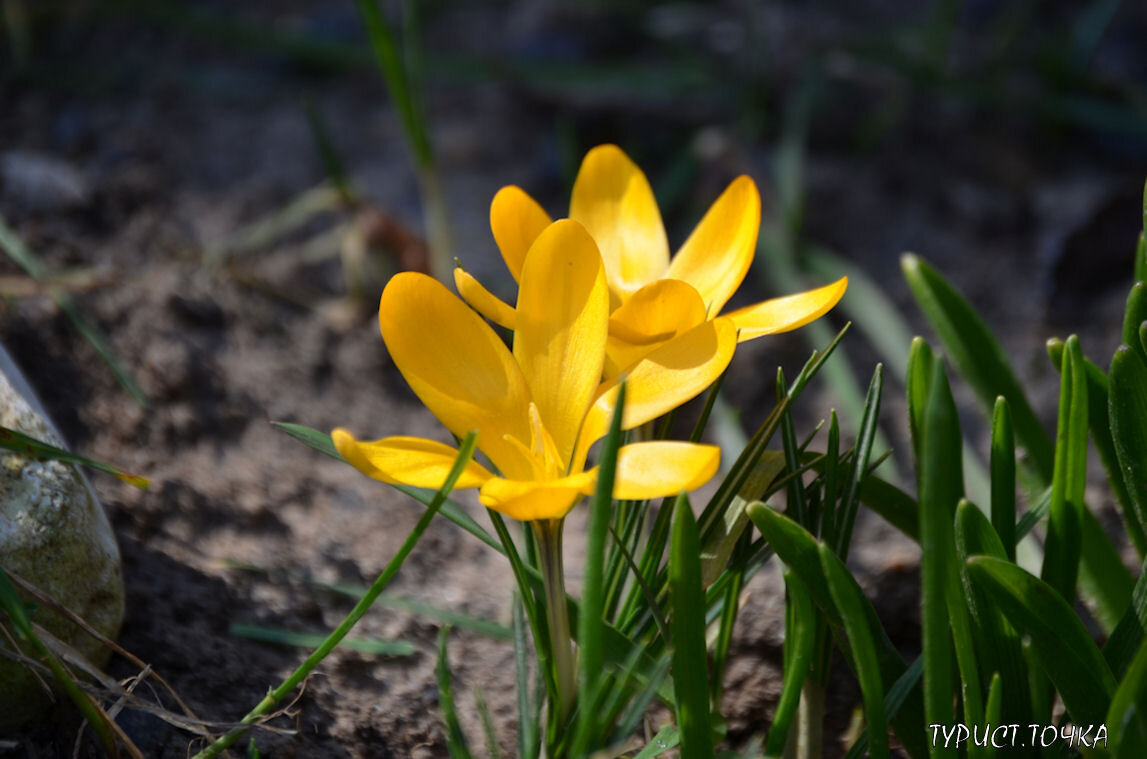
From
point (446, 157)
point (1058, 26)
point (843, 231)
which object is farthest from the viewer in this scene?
point (1058, 26)

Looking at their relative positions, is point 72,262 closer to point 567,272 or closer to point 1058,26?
point 567,272

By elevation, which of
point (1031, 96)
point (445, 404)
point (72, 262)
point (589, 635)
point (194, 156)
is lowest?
point (589, 635)

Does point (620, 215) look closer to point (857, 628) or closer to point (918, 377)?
point (918, 377)

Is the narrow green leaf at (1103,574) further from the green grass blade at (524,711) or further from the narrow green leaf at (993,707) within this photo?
the green grass blade at (524,711)

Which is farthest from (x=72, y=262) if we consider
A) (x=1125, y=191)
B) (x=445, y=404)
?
(x=1125, y=191)

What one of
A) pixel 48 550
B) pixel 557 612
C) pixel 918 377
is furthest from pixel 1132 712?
pixel 48 550
